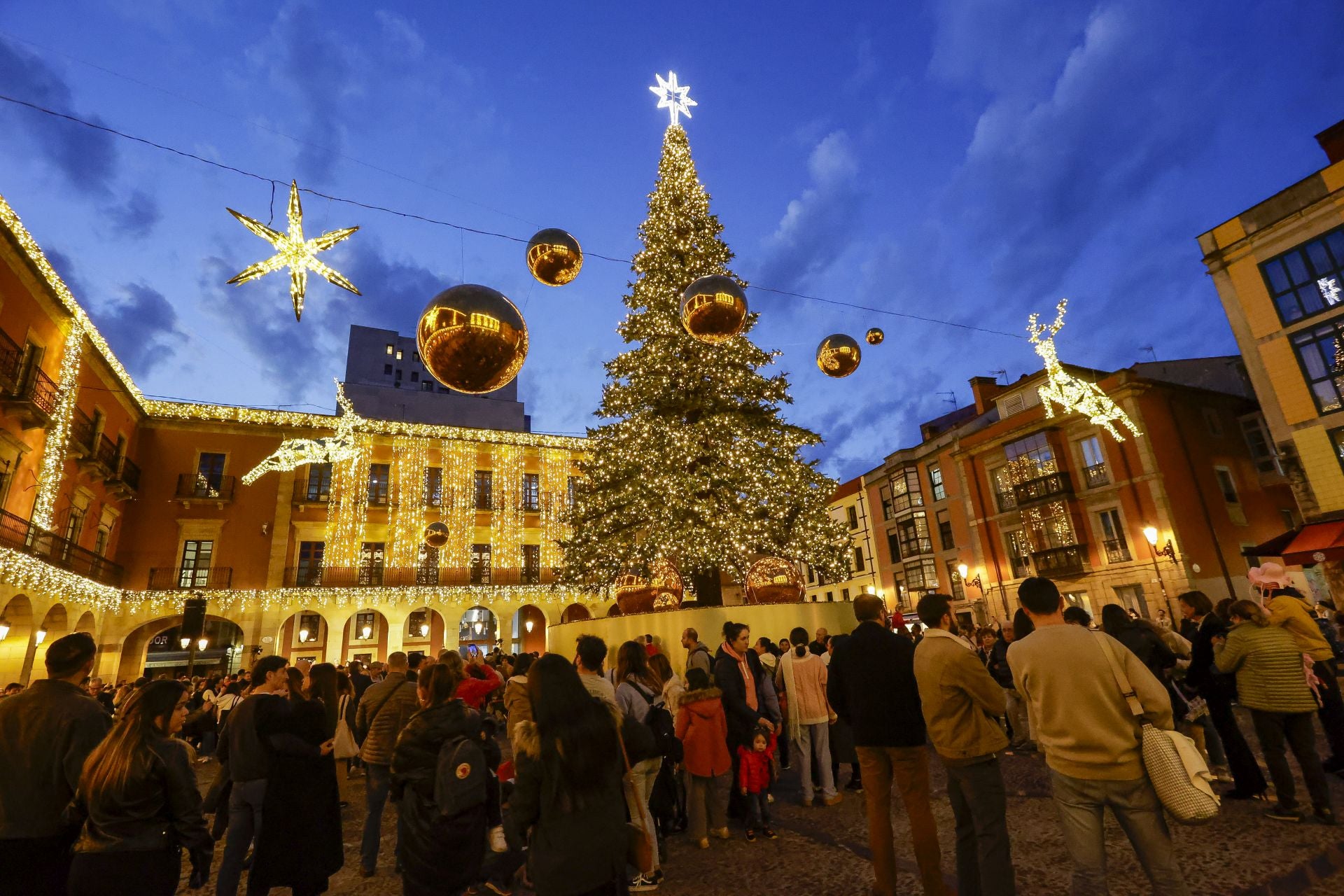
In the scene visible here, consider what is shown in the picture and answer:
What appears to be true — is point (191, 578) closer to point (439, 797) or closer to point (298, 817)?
point (298, 817)

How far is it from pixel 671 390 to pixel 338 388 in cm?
1754

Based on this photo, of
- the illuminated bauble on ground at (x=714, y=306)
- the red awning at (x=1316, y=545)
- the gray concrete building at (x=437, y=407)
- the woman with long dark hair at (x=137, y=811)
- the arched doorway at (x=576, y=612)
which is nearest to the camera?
the woman with long dark hair at (x=137, y=811)

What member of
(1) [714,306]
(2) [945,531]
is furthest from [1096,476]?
(1) [714,306]

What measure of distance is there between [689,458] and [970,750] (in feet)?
33.6

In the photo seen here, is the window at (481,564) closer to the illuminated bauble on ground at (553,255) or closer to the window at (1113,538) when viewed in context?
the illuminated bauble on ground at (553,255)

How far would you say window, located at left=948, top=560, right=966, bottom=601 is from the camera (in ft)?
87.2

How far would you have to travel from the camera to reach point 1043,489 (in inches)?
927

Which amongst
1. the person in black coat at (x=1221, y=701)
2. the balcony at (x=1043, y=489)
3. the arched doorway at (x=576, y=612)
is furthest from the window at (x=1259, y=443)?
the arched doorway at (x=576, y=612)

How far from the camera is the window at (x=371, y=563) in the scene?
79.6 ft

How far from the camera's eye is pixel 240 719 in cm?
398

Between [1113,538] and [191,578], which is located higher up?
[191,578]

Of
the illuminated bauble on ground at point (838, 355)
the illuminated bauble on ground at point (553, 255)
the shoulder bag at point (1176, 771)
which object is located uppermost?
the illuminated bauble on ground at point (553, 255)

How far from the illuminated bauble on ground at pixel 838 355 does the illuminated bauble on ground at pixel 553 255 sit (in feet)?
13.6

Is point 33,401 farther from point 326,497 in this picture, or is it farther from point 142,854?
point 142,854
